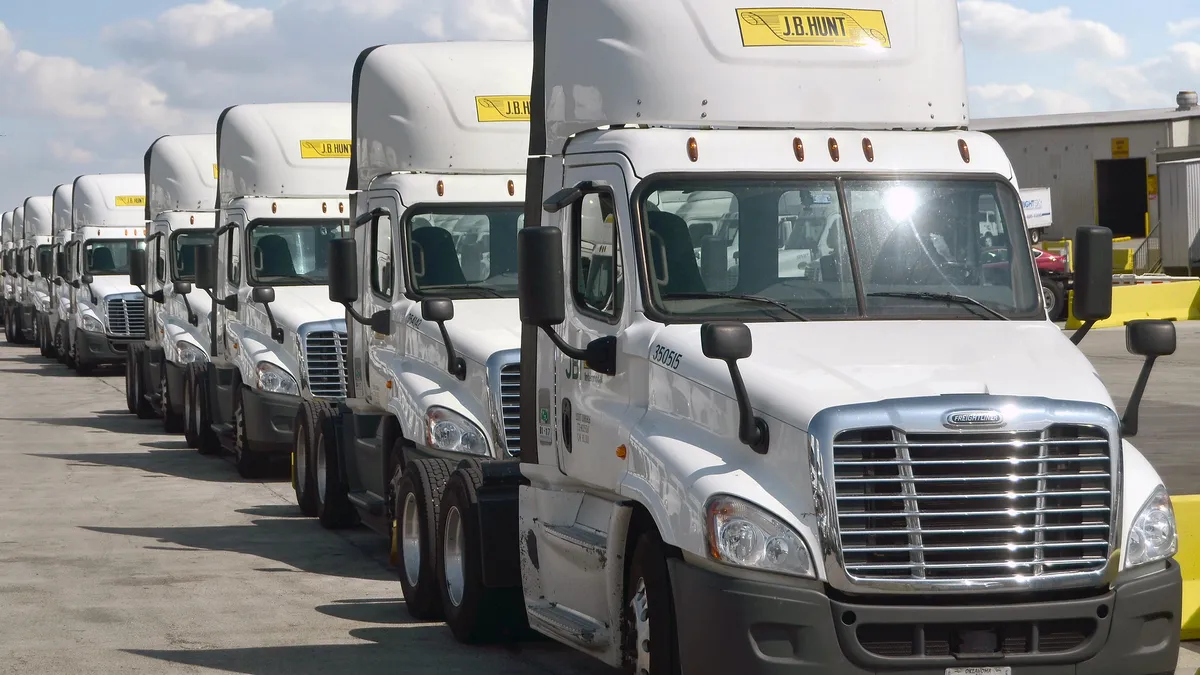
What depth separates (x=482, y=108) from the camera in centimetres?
1263

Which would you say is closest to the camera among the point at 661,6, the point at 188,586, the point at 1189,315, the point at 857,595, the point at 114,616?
the point at 857,595

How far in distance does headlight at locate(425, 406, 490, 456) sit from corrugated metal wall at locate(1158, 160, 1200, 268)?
120 ft

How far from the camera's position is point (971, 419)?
20.7 ft

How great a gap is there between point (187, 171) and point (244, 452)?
7.03 metres

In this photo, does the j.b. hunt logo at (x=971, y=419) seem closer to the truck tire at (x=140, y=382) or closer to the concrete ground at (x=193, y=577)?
the concrete ground at (x=193, y=577)

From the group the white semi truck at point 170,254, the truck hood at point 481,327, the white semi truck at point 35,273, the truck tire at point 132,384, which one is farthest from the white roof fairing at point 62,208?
the truck hood at point 481,327

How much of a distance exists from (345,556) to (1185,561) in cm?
599

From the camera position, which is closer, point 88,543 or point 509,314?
point 509,314

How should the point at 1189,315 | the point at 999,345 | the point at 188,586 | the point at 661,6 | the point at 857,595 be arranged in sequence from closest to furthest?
1. the point at 857,595
2. the point at 999,345
3. the point at 661,6
4. the point at 188,586
5. the point at 1189,315

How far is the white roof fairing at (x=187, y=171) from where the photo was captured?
76.5 ft

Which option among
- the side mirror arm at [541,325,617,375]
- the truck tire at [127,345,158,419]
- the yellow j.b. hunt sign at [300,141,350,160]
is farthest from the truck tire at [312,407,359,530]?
the truck tire at [127,345,158,419]

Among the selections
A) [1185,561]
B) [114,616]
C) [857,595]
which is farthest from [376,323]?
[857,595]

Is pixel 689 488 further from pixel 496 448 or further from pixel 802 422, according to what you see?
pixel 496 448

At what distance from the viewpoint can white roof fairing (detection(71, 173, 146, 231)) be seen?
32750 millimetres
